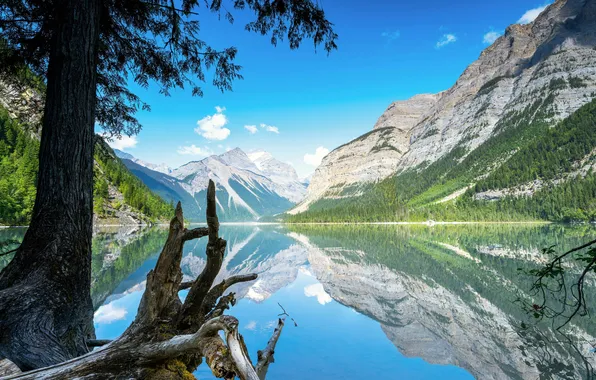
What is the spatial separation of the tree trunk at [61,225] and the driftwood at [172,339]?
100cm

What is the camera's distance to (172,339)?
213 centimetres

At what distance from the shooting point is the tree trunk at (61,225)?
289cm

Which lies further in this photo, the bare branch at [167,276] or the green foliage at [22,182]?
the green foliage at [22,182]

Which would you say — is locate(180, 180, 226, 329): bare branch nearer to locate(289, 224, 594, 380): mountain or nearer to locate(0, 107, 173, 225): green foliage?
locate(289, 224, 594, 380): mountain

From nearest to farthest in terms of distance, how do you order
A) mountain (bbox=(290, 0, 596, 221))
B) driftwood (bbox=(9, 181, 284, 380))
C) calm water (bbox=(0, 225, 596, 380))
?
1. driftwood (bbox=(9, 181, 284, 380))
2. calm water (bbox=(0, 225, 596, 380))
3. mountain (bbox=(290, 0, 596, 221))

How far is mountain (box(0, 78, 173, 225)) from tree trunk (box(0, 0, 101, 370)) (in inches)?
115

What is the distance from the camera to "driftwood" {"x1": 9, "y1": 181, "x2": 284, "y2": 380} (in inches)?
68.1

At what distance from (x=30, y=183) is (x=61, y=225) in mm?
70782

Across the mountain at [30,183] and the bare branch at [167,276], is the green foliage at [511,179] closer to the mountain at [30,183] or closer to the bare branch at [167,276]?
the mountain at [30,183]

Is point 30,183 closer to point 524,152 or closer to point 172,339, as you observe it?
point 172,339

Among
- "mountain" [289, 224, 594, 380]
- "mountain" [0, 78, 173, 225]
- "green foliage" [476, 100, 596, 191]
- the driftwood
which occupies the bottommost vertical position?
"mountain" [289, 224, 594, 380]

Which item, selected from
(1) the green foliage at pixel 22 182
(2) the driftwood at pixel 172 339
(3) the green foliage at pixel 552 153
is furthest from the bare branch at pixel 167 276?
(3) the green foliage at pixel 552 153

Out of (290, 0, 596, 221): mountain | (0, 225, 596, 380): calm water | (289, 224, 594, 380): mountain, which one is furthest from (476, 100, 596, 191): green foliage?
(0, 225, 596, 380): calm water

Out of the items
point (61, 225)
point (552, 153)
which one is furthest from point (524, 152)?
point (61, 225)
